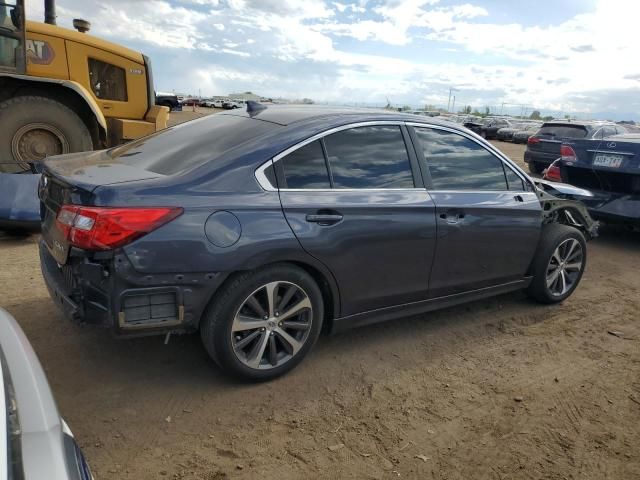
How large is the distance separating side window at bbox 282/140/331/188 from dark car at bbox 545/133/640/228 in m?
4.55

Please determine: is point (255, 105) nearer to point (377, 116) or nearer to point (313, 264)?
point (377, 116)

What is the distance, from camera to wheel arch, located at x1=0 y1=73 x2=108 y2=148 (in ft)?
24.1

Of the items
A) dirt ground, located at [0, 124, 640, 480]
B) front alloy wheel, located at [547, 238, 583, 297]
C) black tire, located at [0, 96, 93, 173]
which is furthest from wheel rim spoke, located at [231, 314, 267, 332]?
black tire, located at [0, 96, 93, 173]

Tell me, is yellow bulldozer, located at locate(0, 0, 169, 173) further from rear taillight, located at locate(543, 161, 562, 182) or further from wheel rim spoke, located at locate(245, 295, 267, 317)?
rear taillight, located at locate(543, 161, 562, 182)

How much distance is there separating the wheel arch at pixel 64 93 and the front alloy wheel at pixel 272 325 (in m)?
6.05

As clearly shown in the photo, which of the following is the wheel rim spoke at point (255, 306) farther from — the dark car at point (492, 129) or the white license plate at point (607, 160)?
the dark car at point (492, 129)

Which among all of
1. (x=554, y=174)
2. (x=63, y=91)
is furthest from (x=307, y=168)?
(x=63, y=91)

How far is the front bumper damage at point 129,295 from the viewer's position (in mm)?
2639

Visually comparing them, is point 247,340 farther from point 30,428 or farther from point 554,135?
point 554,135

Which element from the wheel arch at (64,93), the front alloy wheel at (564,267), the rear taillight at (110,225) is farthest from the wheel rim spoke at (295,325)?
the wheel arch at (64,93)

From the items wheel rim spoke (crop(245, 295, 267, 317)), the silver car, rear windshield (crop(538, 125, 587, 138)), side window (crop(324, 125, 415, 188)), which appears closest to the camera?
the silver car

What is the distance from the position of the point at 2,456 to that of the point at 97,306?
1577 millimetres

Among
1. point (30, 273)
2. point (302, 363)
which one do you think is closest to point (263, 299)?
point (302, 363)

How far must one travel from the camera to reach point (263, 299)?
120 inches
